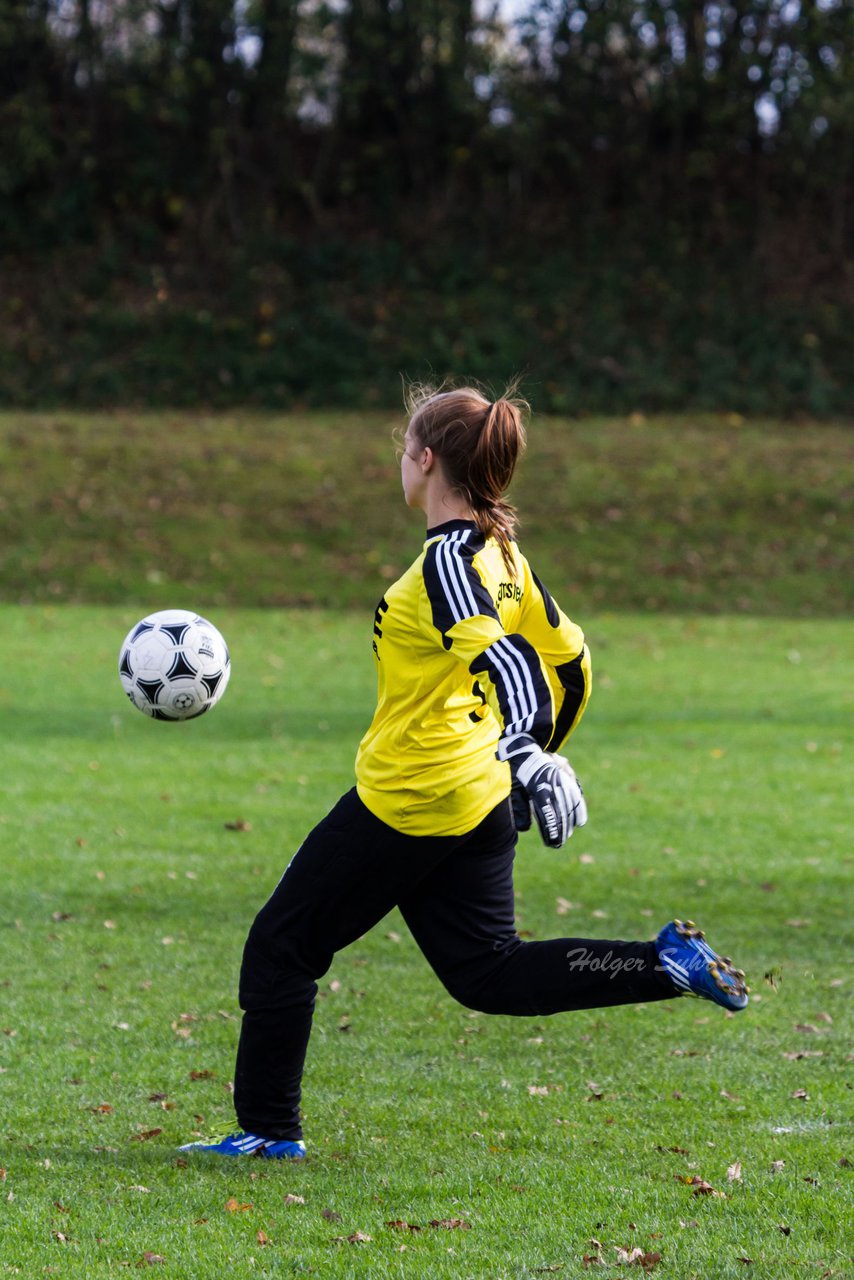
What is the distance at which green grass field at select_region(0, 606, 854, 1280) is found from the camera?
3654 mm

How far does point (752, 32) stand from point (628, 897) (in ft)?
97.9

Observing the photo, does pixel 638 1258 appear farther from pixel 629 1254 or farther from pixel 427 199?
pixel 427 199

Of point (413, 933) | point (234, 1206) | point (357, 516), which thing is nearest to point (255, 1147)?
point (234, 1206)

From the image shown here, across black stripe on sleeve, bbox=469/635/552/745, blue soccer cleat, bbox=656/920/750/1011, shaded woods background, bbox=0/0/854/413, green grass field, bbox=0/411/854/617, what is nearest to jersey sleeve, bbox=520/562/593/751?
black stripe on sleeve, bbox=469/635/552/745

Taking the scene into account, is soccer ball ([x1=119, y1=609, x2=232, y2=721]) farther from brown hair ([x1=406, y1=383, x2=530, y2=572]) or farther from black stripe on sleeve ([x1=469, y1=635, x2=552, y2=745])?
black stripe on sleeve ([x1=469, y1=635, x2=552, y2=745])

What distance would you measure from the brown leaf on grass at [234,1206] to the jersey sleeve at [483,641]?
1492mm

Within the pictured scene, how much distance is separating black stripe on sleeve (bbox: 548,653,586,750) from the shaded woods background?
26.3m

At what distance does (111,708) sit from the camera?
43.9ft

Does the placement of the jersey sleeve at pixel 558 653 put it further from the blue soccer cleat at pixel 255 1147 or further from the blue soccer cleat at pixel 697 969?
the blue soccer cleat at pixel 255 1147

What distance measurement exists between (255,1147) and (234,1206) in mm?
355

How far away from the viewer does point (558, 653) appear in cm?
412

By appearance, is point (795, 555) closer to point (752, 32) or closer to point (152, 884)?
point (752, 32)

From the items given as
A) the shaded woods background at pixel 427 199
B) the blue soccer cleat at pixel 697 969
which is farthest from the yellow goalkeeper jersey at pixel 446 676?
the shaded woods background at pixel 427 199

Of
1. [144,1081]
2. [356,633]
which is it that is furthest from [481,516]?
[356,633]
